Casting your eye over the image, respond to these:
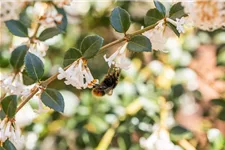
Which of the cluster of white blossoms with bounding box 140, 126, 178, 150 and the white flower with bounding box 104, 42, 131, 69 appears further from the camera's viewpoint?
the cluster of white blossoms with bounding box 140, 126, 178, 150

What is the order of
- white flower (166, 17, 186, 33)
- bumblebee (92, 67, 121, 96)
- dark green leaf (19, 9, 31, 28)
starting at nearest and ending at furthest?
1. white flower (166, 17, 186, 33)
2. bumblebee (92, 67, 121, 96)
3. dark green leaf (19, 9, 31, 28)

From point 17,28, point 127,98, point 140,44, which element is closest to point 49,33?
point 17,28

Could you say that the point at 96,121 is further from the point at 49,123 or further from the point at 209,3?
the point at 209,3

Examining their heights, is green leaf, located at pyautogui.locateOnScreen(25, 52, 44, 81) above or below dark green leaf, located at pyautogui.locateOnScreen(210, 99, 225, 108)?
above

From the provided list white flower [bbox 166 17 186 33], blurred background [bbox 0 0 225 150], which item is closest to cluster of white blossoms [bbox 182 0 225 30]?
white flower [bbox 166 17 186 33]

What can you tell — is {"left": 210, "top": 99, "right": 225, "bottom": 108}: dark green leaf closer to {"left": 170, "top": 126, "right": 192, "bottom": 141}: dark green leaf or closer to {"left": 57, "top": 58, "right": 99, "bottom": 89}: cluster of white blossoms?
{"left": 170, "top": 126, "right": 192, "bottom": 141}: dark green leaf

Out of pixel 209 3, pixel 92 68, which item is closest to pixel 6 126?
pixel 209 3
